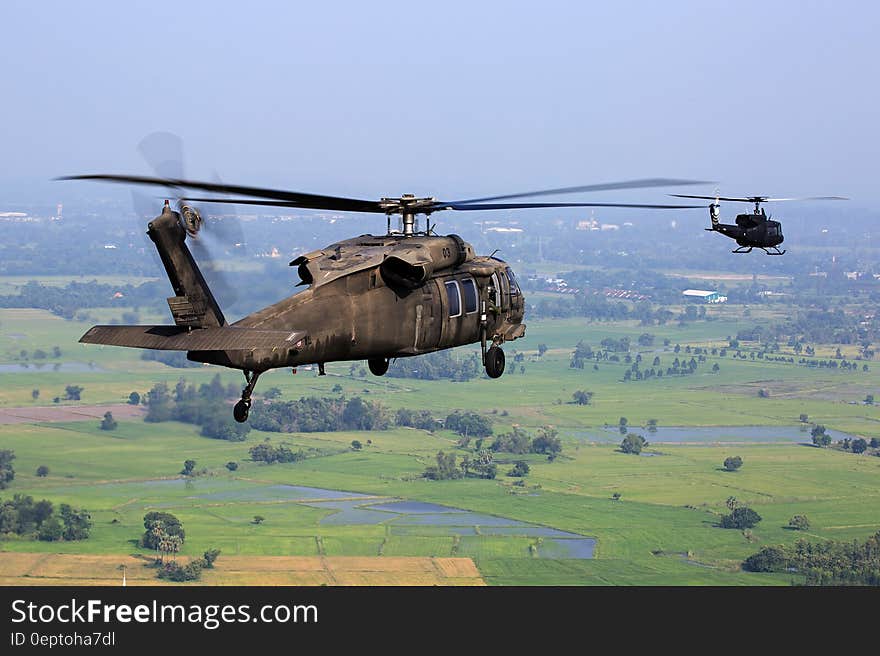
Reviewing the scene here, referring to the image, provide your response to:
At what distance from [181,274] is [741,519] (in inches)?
4912

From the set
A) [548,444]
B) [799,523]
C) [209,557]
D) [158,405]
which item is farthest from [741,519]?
[158,405]

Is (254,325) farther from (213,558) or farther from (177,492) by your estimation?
(177,492)

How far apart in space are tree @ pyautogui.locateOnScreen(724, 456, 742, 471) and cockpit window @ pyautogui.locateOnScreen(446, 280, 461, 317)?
5323 inches

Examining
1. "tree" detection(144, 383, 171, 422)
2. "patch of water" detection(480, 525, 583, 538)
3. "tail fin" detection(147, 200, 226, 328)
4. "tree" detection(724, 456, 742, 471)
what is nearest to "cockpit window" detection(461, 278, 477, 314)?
"tail fin" detection(147, 200, 226, 328)

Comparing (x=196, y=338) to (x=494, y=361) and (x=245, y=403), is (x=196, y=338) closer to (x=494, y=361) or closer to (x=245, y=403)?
(x=245, y=403)

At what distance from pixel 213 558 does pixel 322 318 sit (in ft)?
336

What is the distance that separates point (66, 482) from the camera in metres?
152

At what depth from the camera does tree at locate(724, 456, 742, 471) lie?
165475 mm

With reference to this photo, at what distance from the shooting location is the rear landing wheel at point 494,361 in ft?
124

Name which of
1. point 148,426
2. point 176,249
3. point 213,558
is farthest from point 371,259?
point 148,426

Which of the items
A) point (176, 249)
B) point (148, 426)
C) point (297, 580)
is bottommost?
point (297, 580)

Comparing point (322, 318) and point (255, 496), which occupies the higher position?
point (322, 318)

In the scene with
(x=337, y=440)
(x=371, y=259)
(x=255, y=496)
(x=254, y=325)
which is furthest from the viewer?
(x=337, y=440)

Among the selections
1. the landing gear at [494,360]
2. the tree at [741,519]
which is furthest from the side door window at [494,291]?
the tree at [741,519]
